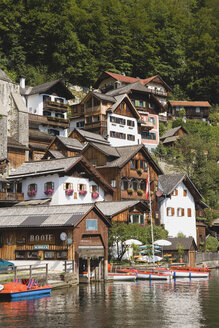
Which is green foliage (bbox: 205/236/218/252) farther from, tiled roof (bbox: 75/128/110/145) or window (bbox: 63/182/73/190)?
window (bbox: 63/182/73/190)

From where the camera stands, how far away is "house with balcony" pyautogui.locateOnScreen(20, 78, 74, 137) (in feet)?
266

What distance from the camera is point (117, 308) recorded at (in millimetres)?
28734

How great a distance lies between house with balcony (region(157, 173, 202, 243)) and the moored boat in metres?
33.1

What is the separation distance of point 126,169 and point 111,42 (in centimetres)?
7135

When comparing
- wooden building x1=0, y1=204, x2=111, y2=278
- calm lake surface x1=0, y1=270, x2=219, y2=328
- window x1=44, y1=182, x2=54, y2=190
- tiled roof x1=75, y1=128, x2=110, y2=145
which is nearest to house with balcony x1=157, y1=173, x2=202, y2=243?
tiled roof x1=75, y1=128, x2=110, y2=145

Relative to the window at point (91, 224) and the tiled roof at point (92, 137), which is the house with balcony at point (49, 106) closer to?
the tiled roof at point (92, 137)

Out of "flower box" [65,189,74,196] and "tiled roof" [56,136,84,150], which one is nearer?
"flower box" [65,189,74,196]

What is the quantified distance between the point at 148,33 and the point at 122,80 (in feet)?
114

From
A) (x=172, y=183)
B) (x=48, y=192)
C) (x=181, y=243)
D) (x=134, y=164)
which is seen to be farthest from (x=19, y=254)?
(x=172, y=183)

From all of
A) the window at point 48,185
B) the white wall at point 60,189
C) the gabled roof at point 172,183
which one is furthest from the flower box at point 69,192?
the gabled roof at point 172,183

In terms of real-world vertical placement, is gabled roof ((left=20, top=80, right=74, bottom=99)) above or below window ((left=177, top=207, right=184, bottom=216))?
above

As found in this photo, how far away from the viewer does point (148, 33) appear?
5271 inches

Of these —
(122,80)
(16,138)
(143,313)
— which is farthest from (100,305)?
A: (122,80)

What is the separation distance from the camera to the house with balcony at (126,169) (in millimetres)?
61125
